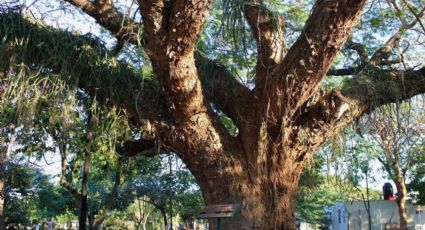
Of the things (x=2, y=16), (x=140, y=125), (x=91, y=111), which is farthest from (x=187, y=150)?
(x=2, y=16)

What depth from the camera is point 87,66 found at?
17.4ft

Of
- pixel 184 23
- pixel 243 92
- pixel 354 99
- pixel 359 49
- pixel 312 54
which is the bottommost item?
pixel 354 99

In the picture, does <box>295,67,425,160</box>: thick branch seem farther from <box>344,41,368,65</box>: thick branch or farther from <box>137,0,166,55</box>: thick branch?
<box>137,0,166,55</box>: thick branch

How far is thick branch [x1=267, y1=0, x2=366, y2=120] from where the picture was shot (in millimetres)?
4684

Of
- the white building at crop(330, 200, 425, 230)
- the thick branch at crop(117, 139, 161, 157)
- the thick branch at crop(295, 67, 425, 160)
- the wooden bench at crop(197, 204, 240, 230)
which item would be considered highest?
the thick branch at crop(295, 67, 425, 160)

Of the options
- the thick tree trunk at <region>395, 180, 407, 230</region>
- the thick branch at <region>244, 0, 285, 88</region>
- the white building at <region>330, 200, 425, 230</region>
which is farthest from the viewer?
the white building at <region>330, 200, 425, 230</region>

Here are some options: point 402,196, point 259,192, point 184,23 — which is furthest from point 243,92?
point 402,196

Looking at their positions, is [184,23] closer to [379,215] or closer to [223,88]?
[223,88]

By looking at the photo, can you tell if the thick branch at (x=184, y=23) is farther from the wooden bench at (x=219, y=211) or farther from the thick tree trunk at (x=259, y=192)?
the wooden bench at (x=219, y=211)

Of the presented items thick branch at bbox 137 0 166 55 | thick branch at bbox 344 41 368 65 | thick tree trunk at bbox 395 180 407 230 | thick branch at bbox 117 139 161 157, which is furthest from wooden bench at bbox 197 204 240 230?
thick tree trunk at bbox 395 180 407 230

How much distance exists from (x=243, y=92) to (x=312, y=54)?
1268 mm

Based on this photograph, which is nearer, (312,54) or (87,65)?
(312,54)

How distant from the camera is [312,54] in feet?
15.9

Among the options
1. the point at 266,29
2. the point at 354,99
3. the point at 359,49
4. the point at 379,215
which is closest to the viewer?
the point at 354,99
